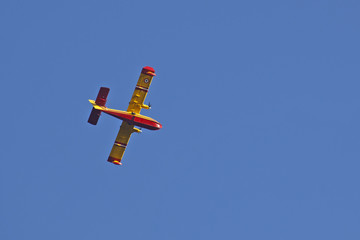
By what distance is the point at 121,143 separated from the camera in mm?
109250

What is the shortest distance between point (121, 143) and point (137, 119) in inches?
267

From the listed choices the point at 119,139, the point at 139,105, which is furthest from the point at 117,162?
the point at 139,105

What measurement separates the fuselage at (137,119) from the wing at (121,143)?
10.5 ft

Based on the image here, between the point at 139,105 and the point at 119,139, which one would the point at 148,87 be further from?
the point at 119,139

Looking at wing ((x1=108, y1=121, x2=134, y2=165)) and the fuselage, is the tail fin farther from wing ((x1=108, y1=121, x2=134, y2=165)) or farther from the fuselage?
wing ((x1=108, y1=121, x2=134, y2=165))

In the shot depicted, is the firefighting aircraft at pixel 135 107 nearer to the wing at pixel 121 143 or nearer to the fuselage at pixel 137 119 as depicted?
the fuselage at pixel 137 119

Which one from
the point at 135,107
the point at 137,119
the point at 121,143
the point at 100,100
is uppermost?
the point at 135,107

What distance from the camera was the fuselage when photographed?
339ft

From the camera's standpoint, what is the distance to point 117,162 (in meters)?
110

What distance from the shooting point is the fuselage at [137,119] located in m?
103

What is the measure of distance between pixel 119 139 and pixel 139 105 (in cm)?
714

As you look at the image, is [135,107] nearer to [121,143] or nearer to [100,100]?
[100,100]

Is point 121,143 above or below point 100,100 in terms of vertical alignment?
below

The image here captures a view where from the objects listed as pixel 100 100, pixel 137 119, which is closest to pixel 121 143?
pixel 137 119
